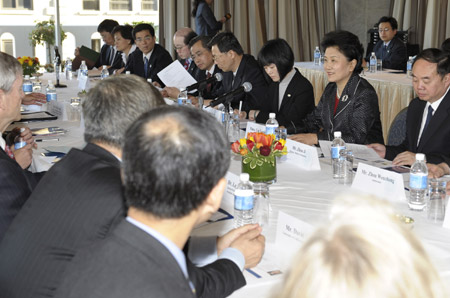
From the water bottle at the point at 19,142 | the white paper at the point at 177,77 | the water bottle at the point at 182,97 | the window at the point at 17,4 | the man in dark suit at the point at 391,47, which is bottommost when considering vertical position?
the water bottle at the point at 19,142

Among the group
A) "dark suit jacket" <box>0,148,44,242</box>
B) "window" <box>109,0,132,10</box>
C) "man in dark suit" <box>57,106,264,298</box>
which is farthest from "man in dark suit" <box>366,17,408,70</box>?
"man in dark suit" <box>57,106,264,298</box>

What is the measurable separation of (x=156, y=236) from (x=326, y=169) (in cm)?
176

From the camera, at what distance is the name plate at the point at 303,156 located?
2.78 metres

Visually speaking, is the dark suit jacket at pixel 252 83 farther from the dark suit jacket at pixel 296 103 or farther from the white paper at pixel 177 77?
the white paper at pixel 177 77

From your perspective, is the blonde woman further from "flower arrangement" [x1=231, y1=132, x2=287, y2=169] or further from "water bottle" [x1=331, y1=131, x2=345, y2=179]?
"water bottle" [x1=331, y1=131, x2=345, y2=179]

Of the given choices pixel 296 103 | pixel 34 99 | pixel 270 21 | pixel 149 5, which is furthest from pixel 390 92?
pixel 149 5

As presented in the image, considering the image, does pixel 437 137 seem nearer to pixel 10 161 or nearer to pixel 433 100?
pixel 433 100

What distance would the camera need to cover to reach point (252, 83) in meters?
4.46

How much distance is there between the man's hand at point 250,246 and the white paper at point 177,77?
132 inches

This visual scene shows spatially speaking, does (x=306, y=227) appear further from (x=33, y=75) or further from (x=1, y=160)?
(x=33, y=75)

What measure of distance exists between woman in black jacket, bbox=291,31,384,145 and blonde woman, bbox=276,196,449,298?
2.54 metres

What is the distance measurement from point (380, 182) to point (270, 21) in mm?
7447

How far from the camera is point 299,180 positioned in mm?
2629

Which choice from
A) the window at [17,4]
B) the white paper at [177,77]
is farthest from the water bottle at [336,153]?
the window at [17,4]
